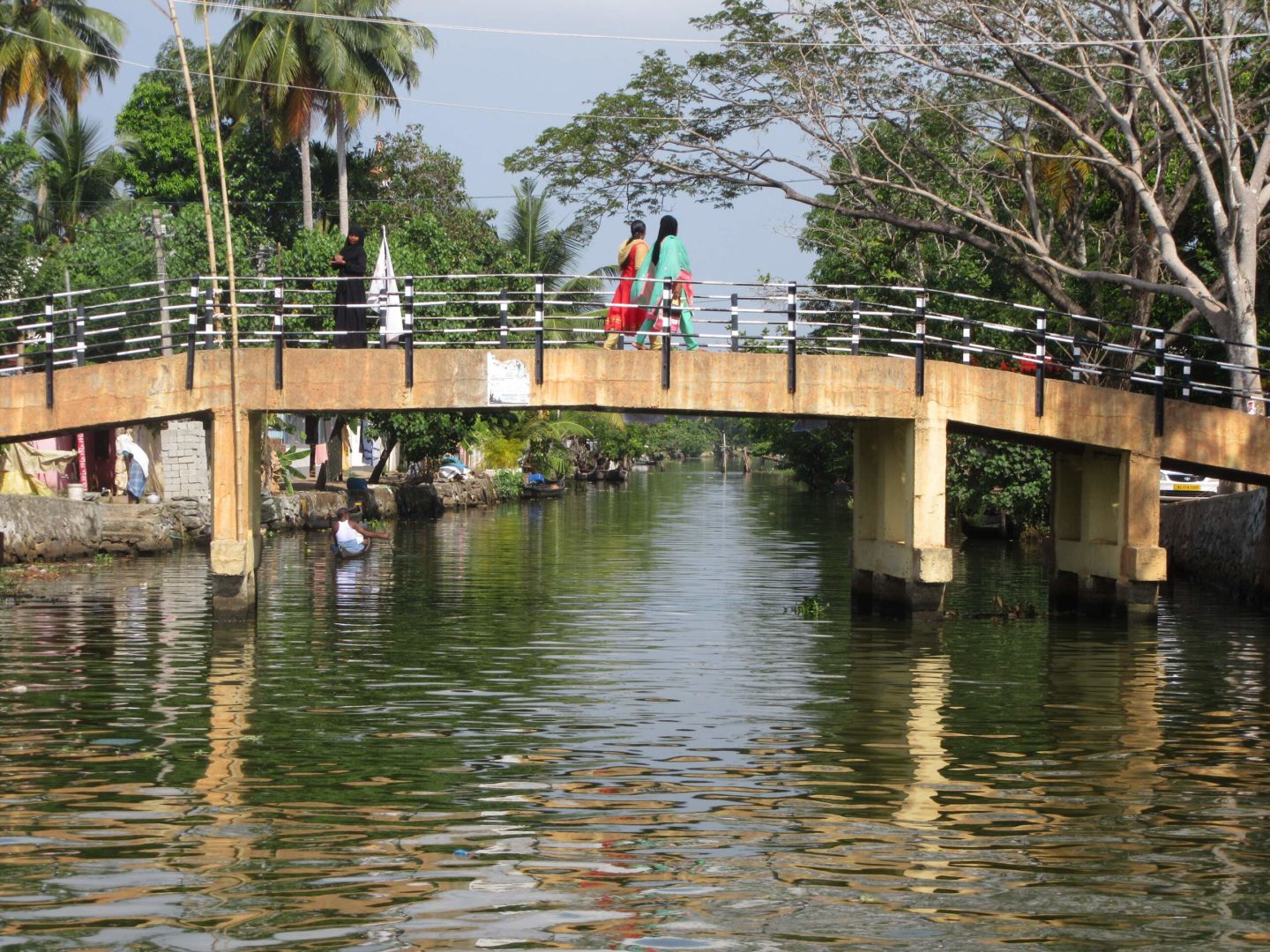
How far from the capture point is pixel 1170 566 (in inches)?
1409

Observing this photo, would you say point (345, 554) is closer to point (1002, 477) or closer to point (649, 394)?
point (649, 394)

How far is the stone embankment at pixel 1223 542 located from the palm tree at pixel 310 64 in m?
27.1

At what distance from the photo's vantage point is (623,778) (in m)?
13.6

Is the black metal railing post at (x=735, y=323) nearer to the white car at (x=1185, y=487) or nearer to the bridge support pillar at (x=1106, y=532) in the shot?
the bridge support pillar at (x=1106, y=532)

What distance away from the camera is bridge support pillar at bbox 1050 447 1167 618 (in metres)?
24.6

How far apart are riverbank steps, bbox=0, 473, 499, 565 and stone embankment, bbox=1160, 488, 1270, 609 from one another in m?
19.2

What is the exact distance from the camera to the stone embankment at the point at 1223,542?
2841cm

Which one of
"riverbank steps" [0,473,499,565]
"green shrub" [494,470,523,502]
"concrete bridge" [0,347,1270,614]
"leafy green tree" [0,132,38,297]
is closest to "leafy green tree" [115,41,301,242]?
"green shrub" [494,470,523,502]

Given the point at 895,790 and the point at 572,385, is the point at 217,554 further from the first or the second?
the point at 895,790

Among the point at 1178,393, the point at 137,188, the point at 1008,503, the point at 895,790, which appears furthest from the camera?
the point at 137,188

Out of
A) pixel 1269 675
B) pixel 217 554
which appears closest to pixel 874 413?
pixel 1269 675

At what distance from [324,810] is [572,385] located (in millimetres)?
11994

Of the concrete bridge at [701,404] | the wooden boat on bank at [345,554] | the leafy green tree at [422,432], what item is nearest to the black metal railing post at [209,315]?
the concrete bridge at [701,404]

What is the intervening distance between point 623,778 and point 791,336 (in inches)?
433
